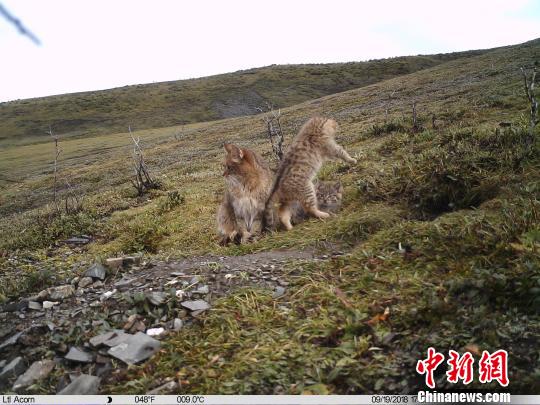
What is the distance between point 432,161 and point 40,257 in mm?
8663

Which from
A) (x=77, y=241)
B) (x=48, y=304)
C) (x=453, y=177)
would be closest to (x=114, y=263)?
(x=48, y=304)

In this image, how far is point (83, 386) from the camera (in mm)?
3826

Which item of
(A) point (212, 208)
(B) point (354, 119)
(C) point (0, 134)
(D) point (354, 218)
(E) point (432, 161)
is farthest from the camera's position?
(C) point (0, 134)

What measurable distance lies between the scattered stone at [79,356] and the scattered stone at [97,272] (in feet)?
5.80

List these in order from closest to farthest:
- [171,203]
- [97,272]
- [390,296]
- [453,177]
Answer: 1. [390,296]
2. [97,272]
3. [453,177]
4. [171,203]

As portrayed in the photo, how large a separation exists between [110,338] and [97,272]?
1.82 m

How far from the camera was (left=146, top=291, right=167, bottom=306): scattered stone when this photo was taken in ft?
16.1

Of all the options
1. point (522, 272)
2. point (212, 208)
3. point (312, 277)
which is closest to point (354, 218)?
point (312, 277)

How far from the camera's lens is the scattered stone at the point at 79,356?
4215 millimetres

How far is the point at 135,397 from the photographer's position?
3.52 meters

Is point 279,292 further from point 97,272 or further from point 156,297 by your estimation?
point 97,272

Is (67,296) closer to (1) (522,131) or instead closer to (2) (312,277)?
(2) (312,277)

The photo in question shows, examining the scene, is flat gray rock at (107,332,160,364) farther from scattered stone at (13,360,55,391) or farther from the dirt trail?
scattered stone at (13,360,55,391)

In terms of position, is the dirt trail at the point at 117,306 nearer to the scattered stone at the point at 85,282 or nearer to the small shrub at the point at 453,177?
the scattered stone at the point at 85,282
